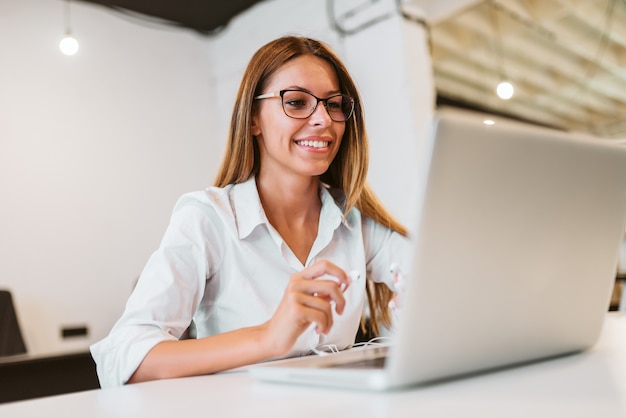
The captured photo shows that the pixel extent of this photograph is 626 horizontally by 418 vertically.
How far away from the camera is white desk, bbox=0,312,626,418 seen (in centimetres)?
51

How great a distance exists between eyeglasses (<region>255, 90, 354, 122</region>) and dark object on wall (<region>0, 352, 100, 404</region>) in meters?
1.19

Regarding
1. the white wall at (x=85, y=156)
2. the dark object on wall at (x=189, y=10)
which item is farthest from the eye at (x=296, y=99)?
the dark object on wall at (x=189, y=10)

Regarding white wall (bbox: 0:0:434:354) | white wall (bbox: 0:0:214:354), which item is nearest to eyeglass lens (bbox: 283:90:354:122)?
white wall (bbox: 0:0:434:354)

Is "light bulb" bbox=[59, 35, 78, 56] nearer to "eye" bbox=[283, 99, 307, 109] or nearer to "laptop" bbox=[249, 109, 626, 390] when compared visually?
"eye" bbox=[283, 99, 307, 109]

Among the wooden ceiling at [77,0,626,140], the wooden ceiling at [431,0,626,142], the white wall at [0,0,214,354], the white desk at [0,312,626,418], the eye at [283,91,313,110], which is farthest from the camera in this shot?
the wooden ceiling at [431,0,626,142]

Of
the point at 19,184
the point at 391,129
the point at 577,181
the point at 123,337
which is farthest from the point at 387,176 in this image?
the point at 577,181

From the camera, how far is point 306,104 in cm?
145

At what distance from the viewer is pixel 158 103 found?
476cm

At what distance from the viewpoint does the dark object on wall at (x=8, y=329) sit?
3338mm

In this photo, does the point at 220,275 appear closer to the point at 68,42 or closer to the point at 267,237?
the point at 267,237

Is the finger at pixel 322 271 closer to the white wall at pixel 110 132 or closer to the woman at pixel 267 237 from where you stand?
the woman at pixel 267 237

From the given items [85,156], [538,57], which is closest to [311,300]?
[85,156]

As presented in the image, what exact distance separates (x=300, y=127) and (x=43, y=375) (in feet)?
4.19

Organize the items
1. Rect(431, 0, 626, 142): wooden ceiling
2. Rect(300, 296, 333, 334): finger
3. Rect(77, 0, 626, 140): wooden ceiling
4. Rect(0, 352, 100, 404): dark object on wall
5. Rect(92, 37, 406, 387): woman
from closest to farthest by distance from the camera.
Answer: Rect(300, 296, 333, 334): finger
Rect(92, 37, 406, 387): woman
Rect(0, 352, 100, 404): dark object on wall
Rect(77, 0, 626, 140): wooden ceiling
Rect(431, 0, 626, 142): wooden ceiling
